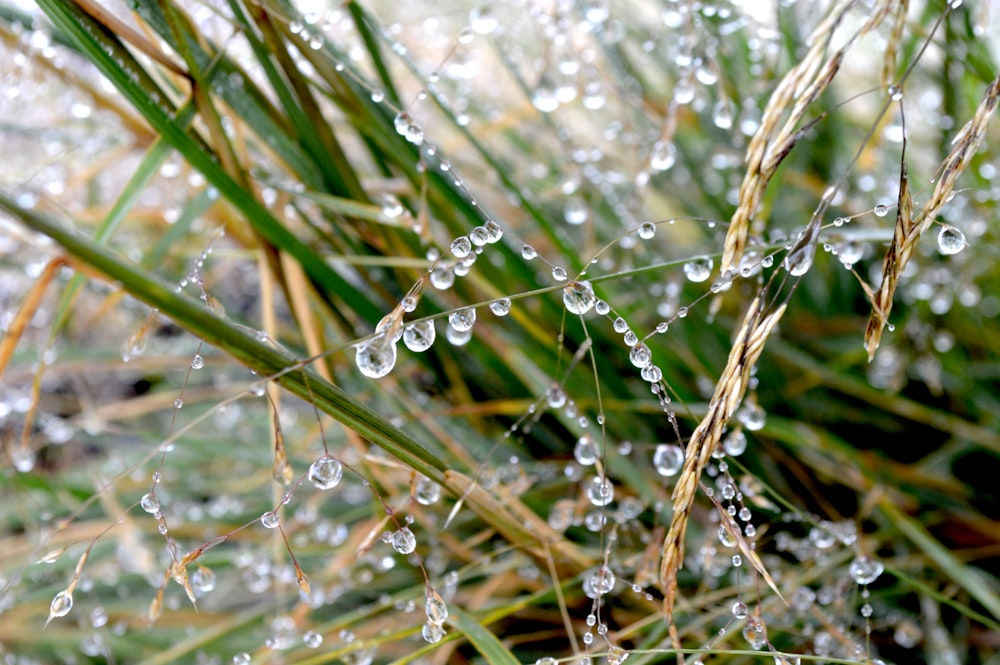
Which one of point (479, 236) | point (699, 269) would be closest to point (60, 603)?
point (479, 236)

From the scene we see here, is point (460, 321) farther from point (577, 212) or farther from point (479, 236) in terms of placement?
point (577, 212)

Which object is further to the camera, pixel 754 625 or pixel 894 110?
pixel 894 110

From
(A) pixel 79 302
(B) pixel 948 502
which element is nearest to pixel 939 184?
(B) pixel 948 502

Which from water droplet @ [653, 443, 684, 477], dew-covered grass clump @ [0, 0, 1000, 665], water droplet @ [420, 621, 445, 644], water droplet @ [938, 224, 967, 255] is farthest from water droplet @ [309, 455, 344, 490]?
water droplet @ [938, 224, 967, 255]

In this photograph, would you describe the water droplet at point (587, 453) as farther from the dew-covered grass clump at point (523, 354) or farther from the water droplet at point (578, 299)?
the water droplet at point (578, 299)

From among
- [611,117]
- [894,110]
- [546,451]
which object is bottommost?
[546,451]

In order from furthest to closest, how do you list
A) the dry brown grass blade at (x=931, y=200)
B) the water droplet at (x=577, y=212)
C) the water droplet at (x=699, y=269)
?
the water droplet at (x=577, y=212), the water droplet at (x=699, y=269), the dry brown grass blade at (x=931, y=200)

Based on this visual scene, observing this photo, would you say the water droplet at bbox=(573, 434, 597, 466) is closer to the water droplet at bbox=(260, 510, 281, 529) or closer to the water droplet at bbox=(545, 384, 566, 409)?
the water droplet at bbox=(545, 384, 566, 409)

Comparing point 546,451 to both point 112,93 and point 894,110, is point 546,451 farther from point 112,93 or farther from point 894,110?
point 112,93

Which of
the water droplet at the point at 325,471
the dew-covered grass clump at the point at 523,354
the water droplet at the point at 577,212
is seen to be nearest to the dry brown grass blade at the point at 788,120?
the dew-covered grass clump at the point at 523,354
